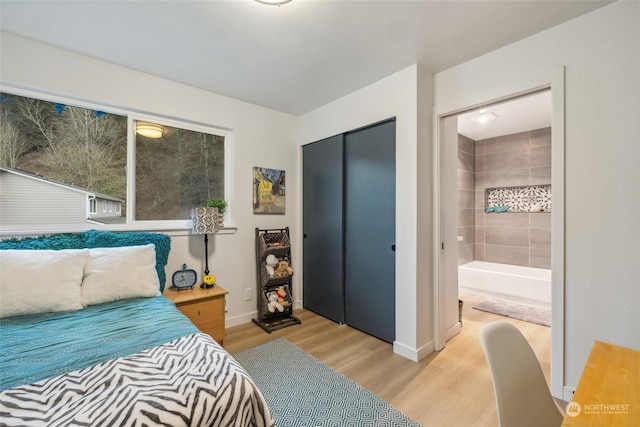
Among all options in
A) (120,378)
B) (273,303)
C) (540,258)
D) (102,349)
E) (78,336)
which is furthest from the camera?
(540,258)

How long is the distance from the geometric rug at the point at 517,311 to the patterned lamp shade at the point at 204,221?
3447 mm

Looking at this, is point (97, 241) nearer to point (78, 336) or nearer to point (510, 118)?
point (78, 336)

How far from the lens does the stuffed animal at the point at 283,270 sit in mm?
3089

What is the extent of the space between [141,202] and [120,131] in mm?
666

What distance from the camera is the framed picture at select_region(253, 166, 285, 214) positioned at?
3.20 metres

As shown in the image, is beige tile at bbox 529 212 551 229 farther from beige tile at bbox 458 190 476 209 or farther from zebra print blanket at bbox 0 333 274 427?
zebra print blanket at bbox 0 333 274 427

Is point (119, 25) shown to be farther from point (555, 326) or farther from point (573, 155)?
point (555, 326)

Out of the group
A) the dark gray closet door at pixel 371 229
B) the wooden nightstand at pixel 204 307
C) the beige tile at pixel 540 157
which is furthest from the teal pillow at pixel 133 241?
the beige tile at pixel 540 157

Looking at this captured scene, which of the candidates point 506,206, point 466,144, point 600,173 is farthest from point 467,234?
point 600,173

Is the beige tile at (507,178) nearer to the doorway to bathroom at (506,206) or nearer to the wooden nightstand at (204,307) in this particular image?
the doorway to bathroom at (506,206)

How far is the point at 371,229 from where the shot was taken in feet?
8.96

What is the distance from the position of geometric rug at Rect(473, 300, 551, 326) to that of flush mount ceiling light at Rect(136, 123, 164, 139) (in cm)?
430

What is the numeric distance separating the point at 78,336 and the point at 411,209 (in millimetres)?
2342

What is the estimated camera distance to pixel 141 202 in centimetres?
255
